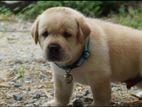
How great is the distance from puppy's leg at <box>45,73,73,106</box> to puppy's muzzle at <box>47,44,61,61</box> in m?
0.41

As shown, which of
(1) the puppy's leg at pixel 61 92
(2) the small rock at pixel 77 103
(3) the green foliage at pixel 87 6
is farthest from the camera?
(3) the green foliage at pixel 87 6

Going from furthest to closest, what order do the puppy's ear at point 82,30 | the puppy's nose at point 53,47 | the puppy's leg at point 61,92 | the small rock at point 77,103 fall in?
the small rock at point 77,103
the puppy's leg at point 61,92
the puppy's ear at point 82,30
the puppy's nose at point 53,47

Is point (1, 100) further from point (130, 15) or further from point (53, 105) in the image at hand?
point (130, 15)

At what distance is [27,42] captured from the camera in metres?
7.70

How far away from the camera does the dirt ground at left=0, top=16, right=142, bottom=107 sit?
196 inches

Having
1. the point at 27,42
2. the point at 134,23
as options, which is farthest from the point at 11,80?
the point at 134,23

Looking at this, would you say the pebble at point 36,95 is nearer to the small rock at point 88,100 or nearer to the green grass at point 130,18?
the small rock at point 88,100

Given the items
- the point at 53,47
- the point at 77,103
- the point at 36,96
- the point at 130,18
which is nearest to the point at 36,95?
the point at 36,96

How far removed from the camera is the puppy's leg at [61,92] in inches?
185

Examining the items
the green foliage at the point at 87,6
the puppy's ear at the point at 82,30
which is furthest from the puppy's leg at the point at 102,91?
the green foliage at the point at 87,6

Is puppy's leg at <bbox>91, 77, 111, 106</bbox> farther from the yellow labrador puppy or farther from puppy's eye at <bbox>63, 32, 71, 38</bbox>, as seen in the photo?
puppy's eye at <bbox>63, 32, 71, 38</bbox>

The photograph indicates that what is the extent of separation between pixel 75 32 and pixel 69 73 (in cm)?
39

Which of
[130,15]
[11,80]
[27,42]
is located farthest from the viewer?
[130,15]

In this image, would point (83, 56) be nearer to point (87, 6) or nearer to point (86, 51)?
point (86, 51)
